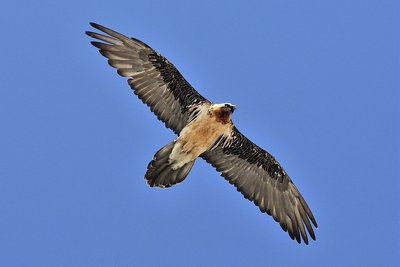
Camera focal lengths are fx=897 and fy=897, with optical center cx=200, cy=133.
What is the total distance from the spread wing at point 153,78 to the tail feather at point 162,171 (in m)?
0.80

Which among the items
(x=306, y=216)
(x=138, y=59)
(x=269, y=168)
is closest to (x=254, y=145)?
(x=269, y=168)

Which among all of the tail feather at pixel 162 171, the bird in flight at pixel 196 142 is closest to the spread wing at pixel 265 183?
the bird in flight at pixel 196 142

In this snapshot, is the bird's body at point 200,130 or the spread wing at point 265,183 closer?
the bird's body at point 200,130

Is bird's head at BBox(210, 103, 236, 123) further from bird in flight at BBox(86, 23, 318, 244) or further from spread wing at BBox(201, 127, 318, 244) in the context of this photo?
spread wing at BBox(201, 127, 318, 244)

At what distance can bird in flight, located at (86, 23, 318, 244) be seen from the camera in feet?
64.6

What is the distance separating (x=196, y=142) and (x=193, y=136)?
19cm

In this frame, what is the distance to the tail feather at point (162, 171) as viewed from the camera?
19.5 meters

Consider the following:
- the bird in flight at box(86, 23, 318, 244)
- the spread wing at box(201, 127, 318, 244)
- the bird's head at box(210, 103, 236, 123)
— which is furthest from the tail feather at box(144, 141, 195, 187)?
the spread wing at box(201, 127, 318, 244)

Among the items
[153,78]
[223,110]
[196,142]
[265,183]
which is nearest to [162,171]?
[196,142]

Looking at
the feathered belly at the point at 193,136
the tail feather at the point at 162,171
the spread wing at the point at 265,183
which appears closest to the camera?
the tail feather at the point at 162,171

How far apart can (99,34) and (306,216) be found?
648cm

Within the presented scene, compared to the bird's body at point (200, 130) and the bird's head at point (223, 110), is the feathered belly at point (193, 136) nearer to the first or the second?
the bird's body at point (200, 130)

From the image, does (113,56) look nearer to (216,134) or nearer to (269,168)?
(216,134)

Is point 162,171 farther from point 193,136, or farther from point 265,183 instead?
point 265,183
